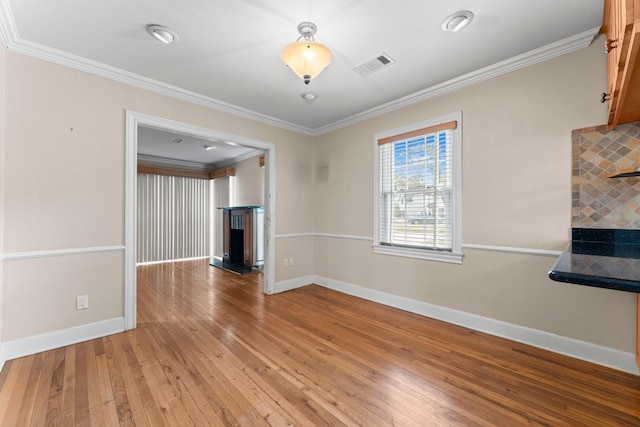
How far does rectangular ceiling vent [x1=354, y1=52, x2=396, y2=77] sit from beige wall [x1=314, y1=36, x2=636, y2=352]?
2.95 ft

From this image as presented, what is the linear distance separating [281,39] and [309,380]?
8.79 feet

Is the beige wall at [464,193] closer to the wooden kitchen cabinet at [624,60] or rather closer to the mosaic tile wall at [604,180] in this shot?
the mosaic tile wall at [604,180]

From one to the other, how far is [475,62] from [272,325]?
11.0 ft

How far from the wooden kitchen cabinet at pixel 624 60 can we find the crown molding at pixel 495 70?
0.54 feet

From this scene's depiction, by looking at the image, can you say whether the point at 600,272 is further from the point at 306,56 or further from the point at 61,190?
the point at 61,190

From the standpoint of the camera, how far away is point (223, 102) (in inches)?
138

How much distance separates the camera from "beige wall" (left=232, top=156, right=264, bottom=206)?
614 centimetres

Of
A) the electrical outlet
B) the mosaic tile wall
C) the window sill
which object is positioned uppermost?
the mosaic tile wall

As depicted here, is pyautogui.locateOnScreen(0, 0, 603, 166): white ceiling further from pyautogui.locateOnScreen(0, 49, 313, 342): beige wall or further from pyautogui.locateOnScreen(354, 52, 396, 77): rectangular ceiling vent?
pyautogui.locateOnScreen(0, 49, 313, 342): beige wall

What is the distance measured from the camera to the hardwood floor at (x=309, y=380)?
1623 mm

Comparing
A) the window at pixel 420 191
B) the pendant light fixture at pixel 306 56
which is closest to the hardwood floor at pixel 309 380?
the window at pixel 420 191

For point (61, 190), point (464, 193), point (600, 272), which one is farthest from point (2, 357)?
point (464, 193)

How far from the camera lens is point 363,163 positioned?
3941mm

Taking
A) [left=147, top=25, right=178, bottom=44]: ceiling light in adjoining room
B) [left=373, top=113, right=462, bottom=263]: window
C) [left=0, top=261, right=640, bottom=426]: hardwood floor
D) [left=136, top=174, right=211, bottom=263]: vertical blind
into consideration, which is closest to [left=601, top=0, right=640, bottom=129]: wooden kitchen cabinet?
[left=373, top=113, right=462, bottom=263]: window
